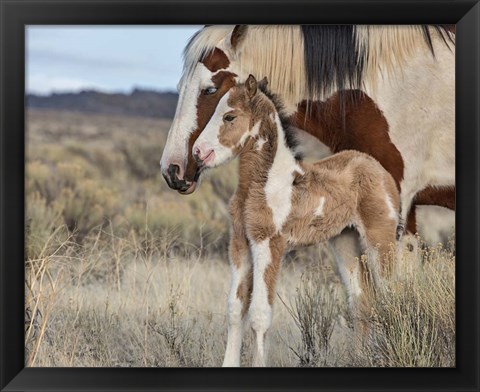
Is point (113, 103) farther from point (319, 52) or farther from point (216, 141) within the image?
point (216, 141)

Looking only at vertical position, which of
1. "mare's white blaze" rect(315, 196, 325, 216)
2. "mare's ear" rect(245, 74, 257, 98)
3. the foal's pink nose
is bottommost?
"mare's white blaze" rect(315, 196, 325, 216)

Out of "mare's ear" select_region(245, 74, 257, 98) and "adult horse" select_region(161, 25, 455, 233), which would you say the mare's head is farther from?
"mare's ear" select_region(245, 74, 257, 98)

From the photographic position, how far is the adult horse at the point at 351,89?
5242mm

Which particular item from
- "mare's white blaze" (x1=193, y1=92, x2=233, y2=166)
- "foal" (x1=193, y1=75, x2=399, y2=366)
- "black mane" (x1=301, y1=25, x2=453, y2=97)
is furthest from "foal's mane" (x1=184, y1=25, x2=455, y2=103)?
"mare's white blaze" (x1=193, y1=92, x2=233, y2=166)

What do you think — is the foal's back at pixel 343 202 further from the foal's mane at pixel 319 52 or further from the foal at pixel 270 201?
the foal's mane at pixel 319 52

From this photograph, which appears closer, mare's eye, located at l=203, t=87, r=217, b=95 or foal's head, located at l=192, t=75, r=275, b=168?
foal's head, located at l=192, t=75, r=275, b=168

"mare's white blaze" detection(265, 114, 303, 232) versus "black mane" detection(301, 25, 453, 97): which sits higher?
"black mane" detection(301, 25, 453, 97)

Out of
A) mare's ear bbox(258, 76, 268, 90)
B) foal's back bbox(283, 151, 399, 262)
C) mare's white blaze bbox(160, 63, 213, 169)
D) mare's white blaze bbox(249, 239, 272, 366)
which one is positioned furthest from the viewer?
mare's white blaze bbox(160, 63, 213, 169)

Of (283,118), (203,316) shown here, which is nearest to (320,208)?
(283,118)

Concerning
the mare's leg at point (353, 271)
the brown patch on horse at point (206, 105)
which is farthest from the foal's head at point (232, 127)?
the mare's leg at point (353, 271)

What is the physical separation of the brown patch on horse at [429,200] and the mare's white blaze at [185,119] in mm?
1607

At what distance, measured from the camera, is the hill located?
19.3 m

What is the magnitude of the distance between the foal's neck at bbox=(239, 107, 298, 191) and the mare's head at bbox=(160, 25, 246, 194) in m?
0.39
